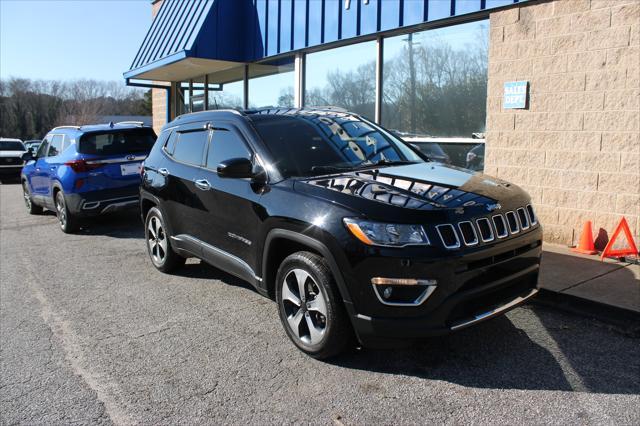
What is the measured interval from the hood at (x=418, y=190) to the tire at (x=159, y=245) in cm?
262

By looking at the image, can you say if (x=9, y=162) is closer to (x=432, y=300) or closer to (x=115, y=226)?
(x=115, y=226)

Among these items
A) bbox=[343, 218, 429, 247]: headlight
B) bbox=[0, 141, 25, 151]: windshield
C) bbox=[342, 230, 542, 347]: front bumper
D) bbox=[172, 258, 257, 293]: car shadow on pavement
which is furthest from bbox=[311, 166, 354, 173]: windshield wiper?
bbox=[0, 141, 25, 151]: windshield

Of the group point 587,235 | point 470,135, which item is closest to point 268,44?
point 470,135

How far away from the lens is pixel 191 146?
555 cm

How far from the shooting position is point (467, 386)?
3.44 metres

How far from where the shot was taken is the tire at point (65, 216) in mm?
8938

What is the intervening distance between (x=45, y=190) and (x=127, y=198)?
2.12m

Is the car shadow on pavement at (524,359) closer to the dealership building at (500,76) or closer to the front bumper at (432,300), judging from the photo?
the front bumper at (432,300)

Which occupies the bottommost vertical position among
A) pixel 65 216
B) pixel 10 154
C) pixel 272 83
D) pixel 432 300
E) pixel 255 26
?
pixel 65 216

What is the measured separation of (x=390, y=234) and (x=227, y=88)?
1168 cm

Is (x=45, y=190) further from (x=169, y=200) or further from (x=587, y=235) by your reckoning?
(x=587, y=235)

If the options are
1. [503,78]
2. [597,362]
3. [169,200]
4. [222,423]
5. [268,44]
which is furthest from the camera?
[268,44]

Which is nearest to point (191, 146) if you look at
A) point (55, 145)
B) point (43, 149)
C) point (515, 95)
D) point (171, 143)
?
point (171, 143)

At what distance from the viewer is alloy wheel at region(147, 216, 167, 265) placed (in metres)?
6.16
